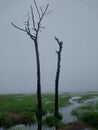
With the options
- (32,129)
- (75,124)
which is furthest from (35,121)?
(75,124)

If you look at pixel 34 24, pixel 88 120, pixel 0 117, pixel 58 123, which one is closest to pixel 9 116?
pixel 0 117

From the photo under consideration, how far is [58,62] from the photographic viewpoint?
3278 cm

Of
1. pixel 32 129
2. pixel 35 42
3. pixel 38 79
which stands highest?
pixel 35 42

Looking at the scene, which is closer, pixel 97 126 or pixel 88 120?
pixel 97 126

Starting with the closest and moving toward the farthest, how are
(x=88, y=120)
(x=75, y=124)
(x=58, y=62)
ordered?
(x=75, y=124), (x=88, y=120), (x=58, y=62)

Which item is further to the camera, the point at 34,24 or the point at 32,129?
the point at 34,24

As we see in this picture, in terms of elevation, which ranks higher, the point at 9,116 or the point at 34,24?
the point at 34,24

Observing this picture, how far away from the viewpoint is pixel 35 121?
1094 inches

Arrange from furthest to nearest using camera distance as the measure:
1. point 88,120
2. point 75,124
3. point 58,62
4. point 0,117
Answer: point 58,62 → point 0,117 → point 88,120 → point 75,124

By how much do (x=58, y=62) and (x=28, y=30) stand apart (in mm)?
4576

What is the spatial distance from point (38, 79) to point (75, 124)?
11218 mm

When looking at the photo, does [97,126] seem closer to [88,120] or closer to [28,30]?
[88,120]

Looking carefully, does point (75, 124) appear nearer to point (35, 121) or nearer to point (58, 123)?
point (58, 123)

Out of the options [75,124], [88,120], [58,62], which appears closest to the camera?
[75,124]
